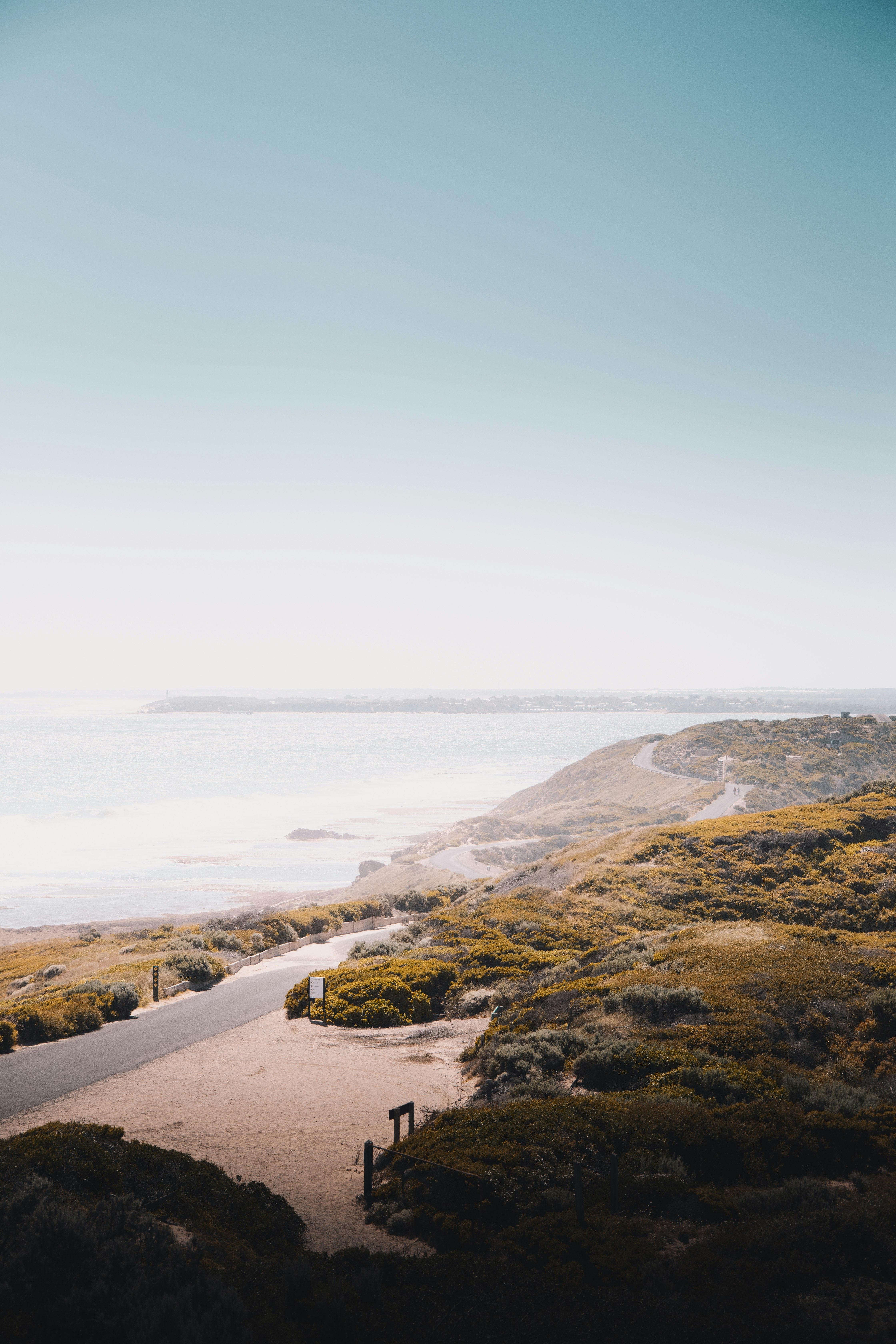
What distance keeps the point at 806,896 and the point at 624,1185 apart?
59.9 ft

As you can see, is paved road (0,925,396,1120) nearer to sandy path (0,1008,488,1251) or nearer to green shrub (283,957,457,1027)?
sandy path (0,1008,488,1251)

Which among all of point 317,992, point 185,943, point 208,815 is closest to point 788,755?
point 208,815

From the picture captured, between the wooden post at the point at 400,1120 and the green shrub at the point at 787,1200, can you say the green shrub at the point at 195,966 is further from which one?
the green shrub at the point at 787,1200

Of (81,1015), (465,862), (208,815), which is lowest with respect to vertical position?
(208,815)

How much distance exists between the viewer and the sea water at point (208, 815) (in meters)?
60.7

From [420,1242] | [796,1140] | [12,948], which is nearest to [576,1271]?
[420,1242]

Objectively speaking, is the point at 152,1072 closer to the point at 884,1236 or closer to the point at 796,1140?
the point at 796,1140

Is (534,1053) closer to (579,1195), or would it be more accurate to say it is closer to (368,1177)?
(368,1177)

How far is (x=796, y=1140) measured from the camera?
9.24 metres

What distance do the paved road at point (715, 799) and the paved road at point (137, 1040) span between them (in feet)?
74.4

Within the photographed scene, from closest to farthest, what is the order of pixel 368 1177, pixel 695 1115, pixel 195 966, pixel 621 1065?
pixel 368 1177, pixel 695 1115, pixel 621 1065, pixel 195 966

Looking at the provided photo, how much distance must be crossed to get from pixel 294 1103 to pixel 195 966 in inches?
512

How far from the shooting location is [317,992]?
A: 19.2 metres

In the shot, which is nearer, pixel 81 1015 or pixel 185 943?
pixel 81 1015
